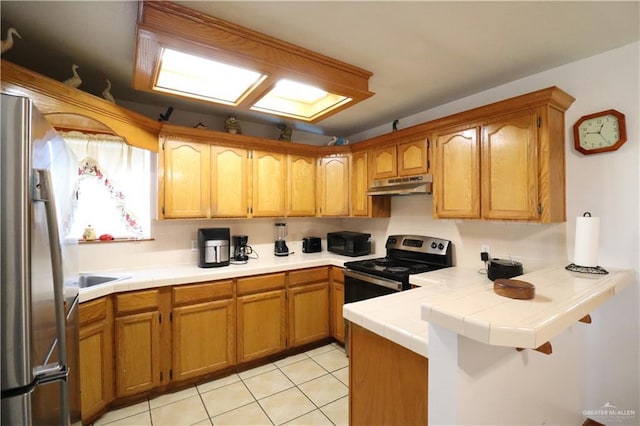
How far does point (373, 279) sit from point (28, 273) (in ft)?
7.08

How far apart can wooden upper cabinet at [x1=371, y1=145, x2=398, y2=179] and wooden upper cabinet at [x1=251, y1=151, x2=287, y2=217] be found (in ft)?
3.15

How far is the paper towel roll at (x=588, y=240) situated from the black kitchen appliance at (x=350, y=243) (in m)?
1.89

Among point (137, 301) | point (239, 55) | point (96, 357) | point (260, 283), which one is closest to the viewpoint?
point (239, 55)

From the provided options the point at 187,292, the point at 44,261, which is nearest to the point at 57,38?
the point at 44,261

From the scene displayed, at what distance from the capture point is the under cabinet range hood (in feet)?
8.12

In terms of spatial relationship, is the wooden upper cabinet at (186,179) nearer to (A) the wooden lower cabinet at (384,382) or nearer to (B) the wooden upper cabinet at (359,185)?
(B) the wooden upper cabinet at (359,185)

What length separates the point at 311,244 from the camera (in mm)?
3453

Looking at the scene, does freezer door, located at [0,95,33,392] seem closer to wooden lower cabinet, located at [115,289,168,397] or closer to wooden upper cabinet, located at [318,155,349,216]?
wooden lower cabinet, located at [115,289,168,397]

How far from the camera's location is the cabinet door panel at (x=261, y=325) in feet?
8.33

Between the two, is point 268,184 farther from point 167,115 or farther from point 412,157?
point 412,157

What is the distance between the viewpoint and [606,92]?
71.7 inches

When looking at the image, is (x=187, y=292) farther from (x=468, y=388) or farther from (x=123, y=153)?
(x=468, y=388)

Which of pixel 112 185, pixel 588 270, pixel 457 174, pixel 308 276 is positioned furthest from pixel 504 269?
pixel 112 185

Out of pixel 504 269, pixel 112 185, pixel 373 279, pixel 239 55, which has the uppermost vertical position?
pixel 239 55
